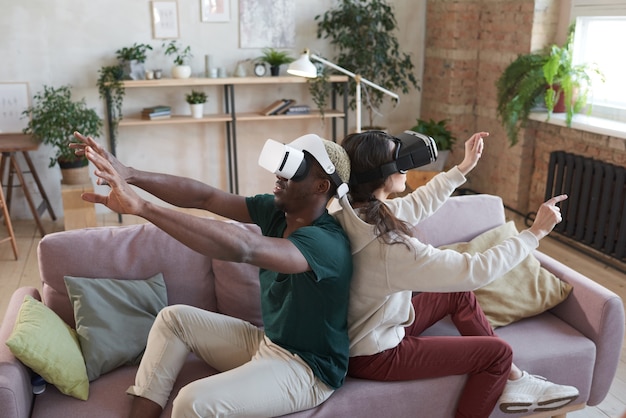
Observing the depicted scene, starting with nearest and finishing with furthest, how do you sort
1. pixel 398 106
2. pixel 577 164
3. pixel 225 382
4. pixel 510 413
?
1. pixel 225 382
2. pixel 510 413
3. pixel 577 164
4. pixel 398 106

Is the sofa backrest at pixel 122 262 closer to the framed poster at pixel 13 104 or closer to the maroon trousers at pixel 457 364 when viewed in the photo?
the maroon trousers at pixel 457 364

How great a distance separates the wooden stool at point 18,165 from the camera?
4.84m

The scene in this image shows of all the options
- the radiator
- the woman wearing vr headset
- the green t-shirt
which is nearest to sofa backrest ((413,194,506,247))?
the woman wearing vr headset

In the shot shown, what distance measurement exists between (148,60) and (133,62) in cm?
28

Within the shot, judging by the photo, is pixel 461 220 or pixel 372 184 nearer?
pixel 372 184

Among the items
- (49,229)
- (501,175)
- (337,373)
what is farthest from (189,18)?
(337,373)

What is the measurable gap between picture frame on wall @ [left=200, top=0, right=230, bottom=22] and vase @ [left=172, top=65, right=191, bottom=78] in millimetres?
484

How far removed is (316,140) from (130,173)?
0.59 m

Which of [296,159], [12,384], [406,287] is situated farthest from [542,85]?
[12,384]

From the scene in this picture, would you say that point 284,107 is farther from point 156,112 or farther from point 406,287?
point 406,287

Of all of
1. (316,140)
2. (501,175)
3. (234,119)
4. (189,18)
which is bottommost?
(501,175)

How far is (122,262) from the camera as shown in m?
2.45

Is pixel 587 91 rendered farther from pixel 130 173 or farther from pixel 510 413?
pixel 130 173

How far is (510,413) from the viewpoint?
2.25 metres
